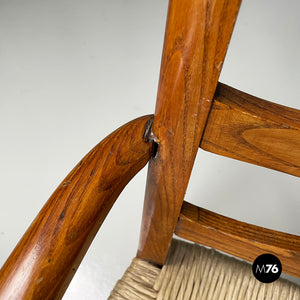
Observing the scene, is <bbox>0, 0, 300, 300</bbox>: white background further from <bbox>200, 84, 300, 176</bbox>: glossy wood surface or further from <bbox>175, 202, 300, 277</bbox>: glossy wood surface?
<bbox>200, 84, 300, 176</bbox>: glossy wood surface

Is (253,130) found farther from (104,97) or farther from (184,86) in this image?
(104,97)

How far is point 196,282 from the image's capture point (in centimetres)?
39

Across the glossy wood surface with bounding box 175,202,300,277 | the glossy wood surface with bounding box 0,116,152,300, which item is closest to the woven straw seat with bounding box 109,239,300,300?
the glossy wood surface with bounding box 175,202,300,277

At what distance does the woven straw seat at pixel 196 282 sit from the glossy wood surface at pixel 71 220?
17cm

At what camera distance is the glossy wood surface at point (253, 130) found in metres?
0.22

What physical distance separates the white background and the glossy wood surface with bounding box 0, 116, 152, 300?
0.41 metres

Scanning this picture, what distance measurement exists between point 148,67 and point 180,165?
0.59m

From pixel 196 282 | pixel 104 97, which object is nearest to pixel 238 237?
pixel 196 282

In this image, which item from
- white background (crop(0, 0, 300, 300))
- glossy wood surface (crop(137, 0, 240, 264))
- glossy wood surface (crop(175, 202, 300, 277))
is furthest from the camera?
white background (crop(0, 0, 300, 300))

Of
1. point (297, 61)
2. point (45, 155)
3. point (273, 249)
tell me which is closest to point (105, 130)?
point (45, 155)

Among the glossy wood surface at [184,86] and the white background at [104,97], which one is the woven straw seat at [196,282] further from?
the white background at [104,97]

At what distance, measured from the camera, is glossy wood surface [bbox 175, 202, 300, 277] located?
0.32m

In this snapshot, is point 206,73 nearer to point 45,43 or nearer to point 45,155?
point 45,155

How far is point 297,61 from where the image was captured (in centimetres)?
80
